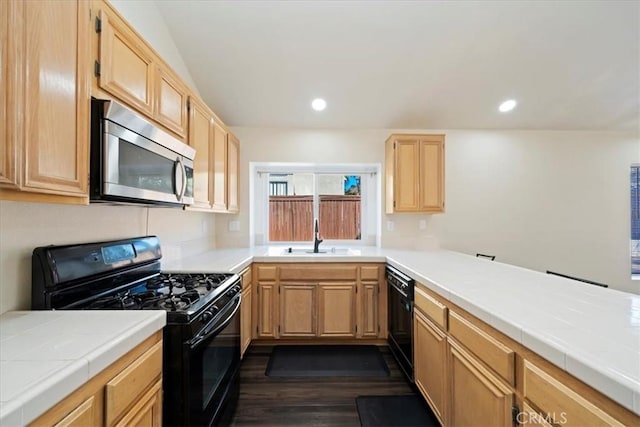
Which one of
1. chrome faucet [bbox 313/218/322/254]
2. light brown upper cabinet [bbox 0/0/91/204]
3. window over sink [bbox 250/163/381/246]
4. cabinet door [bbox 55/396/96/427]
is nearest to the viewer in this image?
cabinet door [bbox 55/396/96/427]

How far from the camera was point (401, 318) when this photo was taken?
2264 millimetres

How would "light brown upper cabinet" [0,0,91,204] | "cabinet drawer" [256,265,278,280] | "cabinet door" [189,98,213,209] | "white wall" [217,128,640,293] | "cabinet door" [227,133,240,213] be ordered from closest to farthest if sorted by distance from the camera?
"light brown upper cabinet" [0,0,91,204] → "cabinet door" [189,98,213,209] → "cabinet drawer" [256,265,278,280] → "cabinet door" [227,133,240,213] → "white wall" [217,128,640,293]

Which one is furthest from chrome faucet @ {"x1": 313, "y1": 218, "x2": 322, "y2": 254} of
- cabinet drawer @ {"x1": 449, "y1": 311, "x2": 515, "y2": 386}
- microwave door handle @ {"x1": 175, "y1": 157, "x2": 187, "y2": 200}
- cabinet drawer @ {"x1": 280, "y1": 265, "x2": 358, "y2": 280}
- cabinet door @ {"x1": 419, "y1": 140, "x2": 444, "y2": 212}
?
cabinet drawer @ {"x1": 449, "y1": 311, "x2": 515, "y2": 386}

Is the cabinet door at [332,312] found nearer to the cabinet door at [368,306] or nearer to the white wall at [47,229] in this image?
the cabinet door at [368,306]

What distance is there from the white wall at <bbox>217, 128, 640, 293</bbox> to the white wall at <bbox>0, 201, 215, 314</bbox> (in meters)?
1.43

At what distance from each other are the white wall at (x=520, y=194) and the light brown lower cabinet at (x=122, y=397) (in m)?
2.29

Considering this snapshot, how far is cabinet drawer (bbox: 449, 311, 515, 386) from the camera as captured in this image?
1.01 m

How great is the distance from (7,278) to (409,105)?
3.16 m

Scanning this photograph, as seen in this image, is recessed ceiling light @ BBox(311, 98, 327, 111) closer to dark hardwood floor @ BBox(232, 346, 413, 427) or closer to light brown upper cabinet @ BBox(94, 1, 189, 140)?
light brown upper cabinet @ BBox(94, 1, 189, 140)

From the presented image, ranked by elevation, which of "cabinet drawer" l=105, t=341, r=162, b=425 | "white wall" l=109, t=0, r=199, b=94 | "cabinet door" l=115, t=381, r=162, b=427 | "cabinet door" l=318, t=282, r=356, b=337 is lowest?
"cabinet door" l=318, t=282, r=356, b=337

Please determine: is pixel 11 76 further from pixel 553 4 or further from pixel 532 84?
pixel 532 84

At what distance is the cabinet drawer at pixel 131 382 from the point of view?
0.81m

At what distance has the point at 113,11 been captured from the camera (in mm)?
1222

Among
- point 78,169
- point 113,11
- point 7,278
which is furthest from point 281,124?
point 7,278
